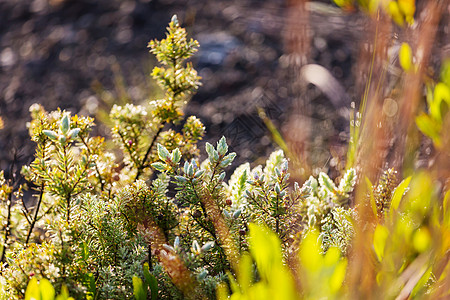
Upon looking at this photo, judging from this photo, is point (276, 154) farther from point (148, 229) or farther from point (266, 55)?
point (266, 55)

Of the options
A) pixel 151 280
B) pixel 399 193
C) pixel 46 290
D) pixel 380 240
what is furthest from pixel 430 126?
pixel 46 290

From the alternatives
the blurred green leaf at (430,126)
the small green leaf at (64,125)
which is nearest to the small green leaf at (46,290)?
the small green leaf at (64,125)

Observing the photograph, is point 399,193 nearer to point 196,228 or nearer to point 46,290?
point 196,228

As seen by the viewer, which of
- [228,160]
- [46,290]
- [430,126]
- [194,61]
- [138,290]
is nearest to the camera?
[46,290]

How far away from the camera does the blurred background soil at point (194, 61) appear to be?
247 centimetres

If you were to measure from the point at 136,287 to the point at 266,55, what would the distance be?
2.38 meters

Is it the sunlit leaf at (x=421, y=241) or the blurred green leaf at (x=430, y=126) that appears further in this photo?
the blurred green leaf at (x=430, y=126)

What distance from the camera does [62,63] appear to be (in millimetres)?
3082

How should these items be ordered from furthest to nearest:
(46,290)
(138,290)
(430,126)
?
1. (430,126)
2. (138,290)
3. (46,290)

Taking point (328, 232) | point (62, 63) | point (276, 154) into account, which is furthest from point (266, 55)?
point (328, 232)

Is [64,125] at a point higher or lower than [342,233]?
higher

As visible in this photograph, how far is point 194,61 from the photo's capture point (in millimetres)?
3014

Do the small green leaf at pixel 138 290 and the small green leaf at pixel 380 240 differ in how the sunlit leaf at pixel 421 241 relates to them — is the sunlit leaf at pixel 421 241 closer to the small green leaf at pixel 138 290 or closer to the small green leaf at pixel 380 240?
the small green leaf at pixel 380 240

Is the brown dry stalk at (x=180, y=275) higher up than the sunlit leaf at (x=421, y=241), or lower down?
higher up
